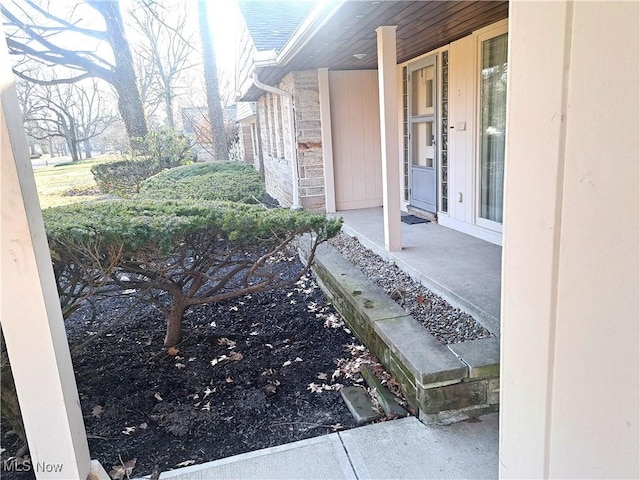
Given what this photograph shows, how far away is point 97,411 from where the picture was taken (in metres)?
2.63

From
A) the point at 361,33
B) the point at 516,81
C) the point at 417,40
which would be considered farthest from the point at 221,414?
the point at 417,40

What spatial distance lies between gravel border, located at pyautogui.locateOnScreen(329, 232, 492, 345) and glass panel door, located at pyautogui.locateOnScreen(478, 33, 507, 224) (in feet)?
4.22

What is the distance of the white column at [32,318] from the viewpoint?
4.44ft

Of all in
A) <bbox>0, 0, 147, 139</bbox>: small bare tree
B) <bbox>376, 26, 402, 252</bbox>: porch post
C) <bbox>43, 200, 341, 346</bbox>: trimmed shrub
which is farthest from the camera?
<bbox>0, 0, 147, 139</bbox>: small bare tree

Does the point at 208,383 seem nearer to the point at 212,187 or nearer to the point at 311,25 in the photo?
the point at 311,25

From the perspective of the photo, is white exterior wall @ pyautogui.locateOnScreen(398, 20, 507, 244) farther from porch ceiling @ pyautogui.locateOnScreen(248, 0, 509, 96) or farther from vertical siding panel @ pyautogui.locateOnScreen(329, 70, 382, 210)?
vertical siding panel @ pyautogui.locateOnScreen(329, 70, 382, 210)

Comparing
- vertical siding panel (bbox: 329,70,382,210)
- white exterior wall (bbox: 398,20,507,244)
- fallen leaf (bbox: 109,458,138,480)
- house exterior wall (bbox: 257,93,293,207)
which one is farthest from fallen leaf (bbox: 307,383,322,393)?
house exterior wall (bbox: 257,93,293,207)

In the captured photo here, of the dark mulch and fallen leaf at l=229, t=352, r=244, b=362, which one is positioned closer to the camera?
the dark mulch

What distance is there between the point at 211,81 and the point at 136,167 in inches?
194

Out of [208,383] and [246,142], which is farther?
[246,142]

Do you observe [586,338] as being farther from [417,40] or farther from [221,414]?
[417,40]

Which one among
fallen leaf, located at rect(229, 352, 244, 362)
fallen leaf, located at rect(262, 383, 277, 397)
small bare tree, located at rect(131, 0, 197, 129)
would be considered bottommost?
fallen leaf, located at rect(262, 383, 277, 397)

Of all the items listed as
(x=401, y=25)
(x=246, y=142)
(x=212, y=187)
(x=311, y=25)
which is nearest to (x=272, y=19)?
(x=212, y=187)

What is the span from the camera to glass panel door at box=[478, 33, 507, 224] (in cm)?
421
